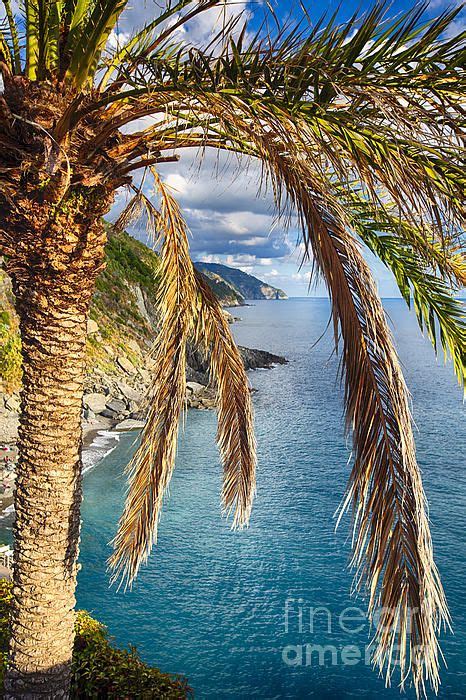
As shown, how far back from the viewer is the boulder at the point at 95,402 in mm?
30712

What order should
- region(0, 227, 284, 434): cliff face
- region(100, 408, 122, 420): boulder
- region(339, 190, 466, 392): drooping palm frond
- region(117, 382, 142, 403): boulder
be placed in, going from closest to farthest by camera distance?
region(339, 190, 466, 392): drooping palm frond
region(0, 227, 284, 434): cliff face
region(100, 408, 122, 420): boulder
region(117, 382, 142, 403): boulder

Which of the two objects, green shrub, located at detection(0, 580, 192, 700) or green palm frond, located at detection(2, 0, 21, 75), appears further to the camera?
green shrub, located at detection(0, 580, 192, 700)

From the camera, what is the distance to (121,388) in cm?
3244

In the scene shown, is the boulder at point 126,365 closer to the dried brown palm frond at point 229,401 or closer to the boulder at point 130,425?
the boulder at point 130,425

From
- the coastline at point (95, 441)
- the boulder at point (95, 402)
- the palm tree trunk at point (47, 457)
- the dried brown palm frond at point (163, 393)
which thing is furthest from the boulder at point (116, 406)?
the palm tree trunk at point (47, 457)

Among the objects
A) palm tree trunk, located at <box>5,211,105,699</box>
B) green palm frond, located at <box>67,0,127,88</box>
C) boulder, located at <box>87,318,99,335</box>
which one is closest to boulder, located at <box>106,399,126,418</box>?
boulder, located at <box>87,318,99,335</box>

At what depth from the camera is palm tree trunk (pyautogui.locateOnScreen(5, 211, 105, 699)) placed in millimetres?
5062

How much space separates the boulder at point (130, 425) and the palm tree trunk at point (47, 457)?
24.1 metres

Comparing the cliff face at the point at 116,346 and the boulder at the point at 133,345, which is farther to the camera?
the boulder at the point at 133,345

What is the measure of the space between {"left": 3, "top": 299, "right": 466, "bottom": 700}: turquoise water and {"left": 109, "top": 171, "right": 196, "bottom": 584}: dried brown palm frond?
2.88 meters

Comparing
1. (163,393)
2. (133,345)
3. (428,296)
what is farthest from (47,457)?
(133,345)

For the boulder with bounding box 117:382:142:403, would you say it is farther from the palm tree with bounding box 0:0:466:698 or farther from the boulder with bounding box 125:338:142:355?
the palm tree with bounding box 0:0:466:698

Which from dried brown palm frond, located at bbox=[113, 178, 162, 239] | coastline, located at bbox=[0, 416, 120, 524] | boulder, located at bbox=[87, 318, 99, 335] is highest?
dried brown palm frond, located at bbox=[113, 178, 162, 239]

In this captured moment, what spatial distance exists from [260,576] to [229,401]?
10295 mm
